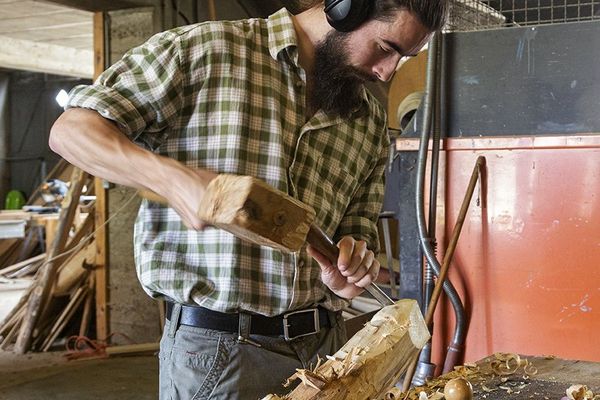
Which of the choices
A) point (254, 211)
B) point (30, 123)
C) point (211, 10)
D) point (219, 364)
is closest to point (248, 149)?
point (219, 364)

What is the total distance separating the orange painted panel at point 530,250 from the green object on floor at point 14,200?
446 inches

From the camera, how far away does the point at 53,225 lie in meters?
9.20

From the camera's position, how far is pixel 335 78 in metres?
2.00

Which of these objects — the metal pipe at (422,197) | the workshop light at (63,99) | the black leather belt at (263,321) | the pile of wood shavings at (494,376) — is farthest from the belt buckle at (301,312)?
the metal pipe at (422,197)

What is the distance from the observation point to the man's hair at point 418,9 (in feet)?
6.15

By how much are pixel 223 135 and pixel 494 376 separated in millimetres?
1007

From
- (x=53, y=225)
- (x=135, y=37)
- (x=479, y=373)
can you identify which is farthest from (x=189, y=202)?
(x=53, y=225)

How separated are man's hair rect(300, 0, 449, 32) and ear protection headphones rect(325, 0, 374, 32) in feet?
0.09

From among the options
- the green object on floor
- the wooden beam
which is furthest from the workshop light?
the green object on floor

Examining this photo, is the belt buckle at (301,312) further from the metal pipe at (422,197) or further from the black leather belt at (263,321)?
the metal pipe at (422,197)

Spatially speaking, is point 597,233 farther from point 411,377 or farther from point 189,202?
point 189,202

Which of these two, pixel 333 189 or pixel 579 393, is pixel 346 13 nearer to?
pixel 333 189

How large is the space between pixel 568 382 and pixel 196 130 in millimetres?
1210

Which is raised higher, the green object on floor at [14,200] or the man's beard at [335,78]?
the man's beard at [335,78]
